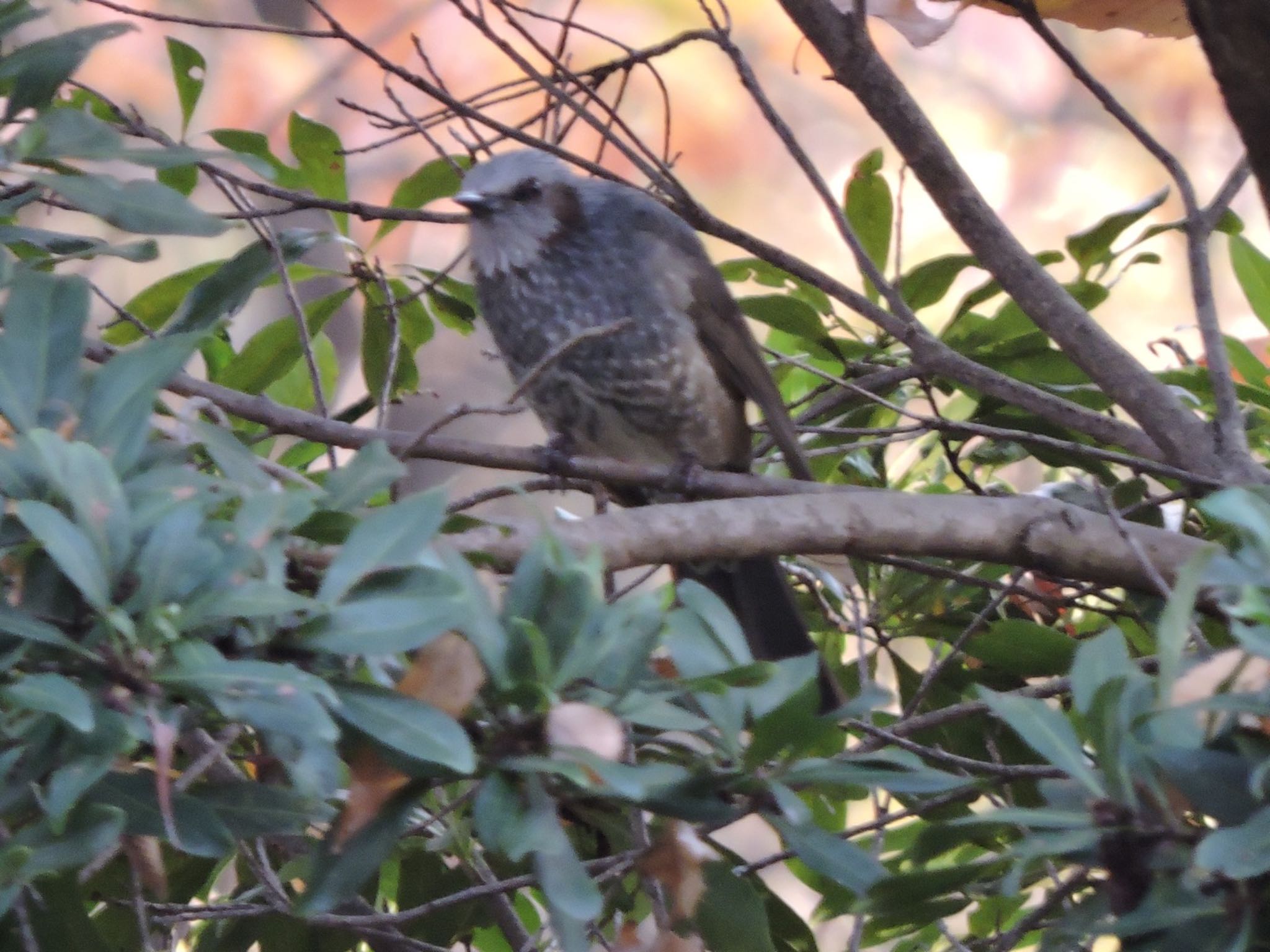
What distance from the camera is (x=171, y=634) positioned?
0.55 meters

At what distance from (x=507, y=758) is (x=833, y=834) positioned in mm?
201

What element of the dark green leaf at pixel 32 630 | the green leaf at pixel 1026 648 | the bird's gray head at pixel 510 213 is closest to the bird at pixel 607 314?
the bird's gray head at pixel 510 213

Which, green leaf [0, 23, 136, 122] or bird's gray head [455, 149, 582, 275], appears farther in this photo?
bird's gray head [455, 149, 582, 275]

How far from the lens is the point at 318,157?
178 centimetres

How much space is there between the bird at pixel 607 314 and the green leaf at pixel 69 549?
4.40ft

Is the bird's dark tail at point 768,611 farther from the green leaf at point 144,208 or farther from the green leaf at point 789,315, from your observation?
the green leaf at point 144,208

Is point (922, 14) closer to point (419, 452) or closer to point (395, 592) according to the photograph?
point (419, 452)

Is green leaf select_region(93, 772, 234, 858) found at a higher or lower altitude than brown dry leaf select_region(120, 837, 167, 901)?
higher

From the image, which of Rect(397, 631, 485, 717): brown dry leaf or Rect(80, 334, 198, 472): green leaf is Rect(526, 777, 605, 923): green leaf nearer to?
Rect(397, 631, 485, 717): brown dry leaf

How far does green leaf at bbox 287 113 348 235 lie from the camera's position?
1763 mm

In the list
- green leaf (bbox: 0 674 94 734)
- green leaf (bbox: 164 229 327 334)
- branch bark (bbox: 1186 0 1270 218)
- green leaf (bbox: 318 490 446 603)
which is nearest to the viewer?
green leaf (bbox: 0 674 94 734)

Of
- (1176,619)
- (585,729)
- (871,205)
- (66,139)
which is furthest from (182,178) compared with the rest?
(1176,619)

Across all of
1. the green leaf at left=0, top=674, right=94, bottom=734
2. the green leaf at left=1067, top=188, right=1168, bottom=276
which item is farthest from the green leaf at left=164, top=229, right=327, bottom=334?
the green leaf at left=1067, top=188, right=1168, bottom=276

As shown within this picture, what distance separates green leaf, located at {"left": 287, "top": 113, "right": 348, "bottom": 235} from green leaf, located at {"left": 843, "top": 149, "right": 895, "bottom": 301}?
69 centimetres
